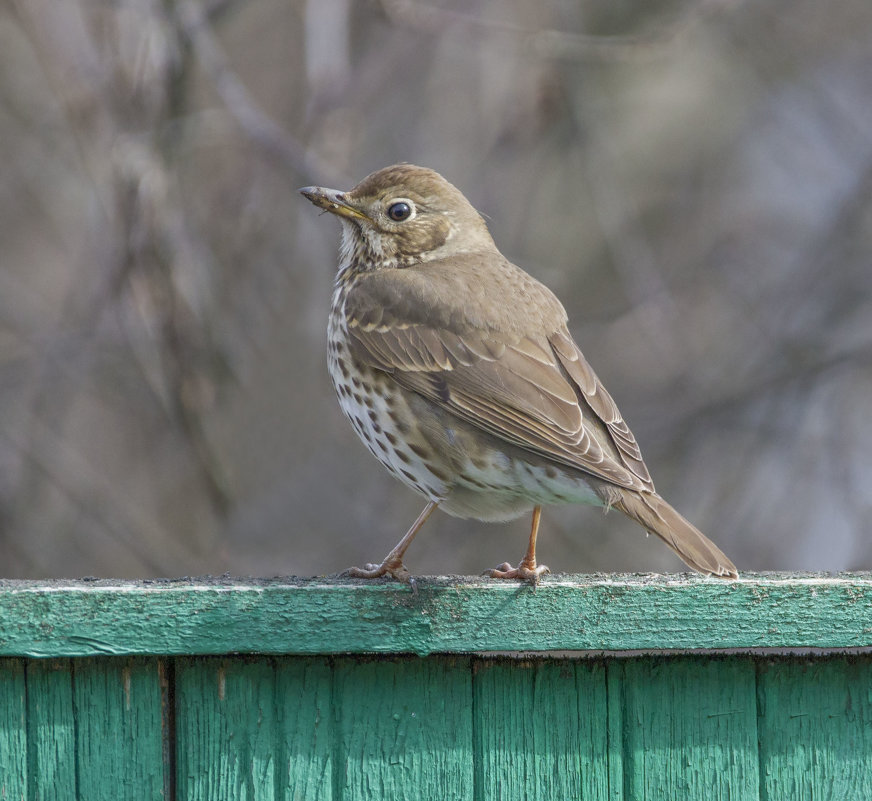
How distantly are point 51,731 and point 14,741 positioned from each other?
8 cm

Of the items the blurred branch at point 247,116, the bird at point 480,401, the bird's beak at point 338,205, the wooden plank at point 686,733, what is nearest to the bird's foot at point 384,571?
the bird at point 480,401

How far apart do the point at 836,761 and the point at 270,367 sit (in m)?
4.72

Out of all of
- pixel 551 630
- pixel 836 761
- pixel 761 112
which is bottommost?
pixel 836 761

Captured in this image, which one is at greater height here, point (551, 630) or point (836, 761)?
point (551, 630)

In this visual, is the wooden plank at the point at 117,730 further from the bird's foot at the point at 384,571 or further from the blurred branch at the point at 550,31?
the blurred branch at the point at 550,31

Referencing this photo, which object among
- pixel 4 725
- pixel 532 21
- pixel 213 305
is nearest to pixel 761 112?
pixel 532 21

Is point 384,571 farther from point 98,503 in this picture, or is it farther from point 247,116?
point 98,503

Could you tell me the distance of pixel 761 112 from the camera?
9680 millimetres

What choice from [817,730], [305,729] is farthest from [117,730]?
[817,730]

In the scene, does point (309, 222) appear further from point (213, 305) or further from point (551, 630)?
point (551, 630)

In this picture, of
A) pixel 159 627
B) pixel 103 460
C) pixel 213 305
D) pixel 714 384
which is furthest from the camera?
pixel 103 460

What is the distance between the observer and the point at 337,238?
709cm

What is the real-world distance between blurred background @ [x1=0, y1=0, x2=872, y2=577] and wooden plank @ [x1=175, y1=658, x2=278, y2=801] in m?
3.51

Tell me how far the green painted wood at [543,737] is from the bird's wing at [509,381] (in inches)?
24.8
